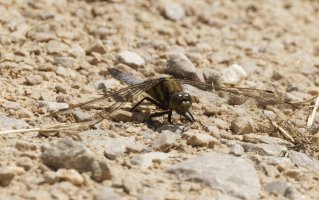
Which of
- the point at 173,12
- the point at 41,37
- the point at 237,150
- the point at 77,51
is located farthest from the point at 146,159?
the point at 173,12

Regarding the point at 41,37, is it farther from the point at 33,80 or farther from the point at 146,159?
the point at 146,159

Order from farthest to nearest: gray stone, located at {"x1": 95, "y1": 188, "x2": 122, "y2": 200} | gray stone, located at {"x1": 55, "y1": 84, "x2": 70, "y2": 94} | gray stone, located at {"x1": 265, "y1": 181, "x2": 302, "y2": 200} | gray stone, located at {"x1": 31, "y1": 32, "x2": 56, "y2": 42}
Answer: gray stone, located at {"x1": 31, "y1": 32, "x2": 56, "y2": 42}, gray stone, located at {"x1": 55, "y1": 84, "x2": 70, "y2": 94}, gray stone, located at {"x1": 265, "y1": 181, "x2": 302, "y2": 200}, gray stone, located at {"x1": 95, "y1": 188, "x2": 122, "y2": 200}

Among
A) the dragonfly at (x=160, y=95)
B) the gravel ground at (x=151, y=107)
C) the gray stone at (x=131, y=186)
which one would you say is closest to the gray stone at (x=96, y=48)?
the gravel ground at (x=151, y=107)

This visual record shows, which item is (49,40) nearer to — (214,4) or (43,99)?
(43,99)

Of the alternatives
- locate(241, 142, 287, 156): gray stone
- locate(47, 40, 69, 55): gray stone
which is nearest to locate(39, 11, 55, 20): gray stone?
locate(47, 40, 69, 55): gray stone

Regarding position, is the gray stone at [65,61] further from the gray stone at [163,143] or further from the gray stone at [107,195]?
the gray stone at [107,195]

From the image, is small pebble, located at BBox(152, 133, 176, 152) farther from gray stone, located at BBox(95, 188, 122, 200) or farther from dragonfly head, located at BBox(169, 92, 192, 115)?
gray stone, located at BBox(95, 188, 122, 200)
